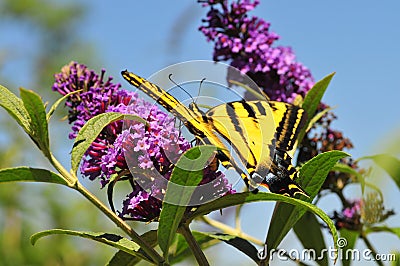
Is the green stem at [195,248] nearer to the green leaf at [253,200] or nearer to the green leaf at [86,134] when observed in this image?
the green leaf at [253,200]

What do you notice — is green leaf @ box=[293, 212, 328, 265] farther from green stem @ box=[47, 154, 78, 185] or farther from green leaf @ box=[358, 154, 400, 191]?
green stem @ box=[47, 154, 78, 185]

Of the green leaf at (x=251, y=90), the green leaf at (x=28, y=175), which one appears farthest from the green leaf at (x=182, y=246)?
the green leaf at (x=28, y=175)

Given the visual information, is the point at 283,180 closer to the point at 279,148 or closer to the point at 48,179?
the point at 279,148

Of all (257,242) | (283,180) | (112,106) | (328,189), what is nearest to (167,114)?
(112,106)

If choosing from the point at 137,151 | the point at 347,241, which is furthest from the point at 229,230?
the point at 137,151

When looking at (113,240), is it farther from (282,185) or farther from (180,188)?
(282,185)

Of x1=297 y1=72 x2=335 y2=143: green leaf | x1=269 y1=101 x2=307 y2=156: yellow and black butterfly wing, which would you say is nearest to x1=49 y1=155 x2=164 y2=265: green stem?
x1=269 y1=101 x2=307 y2=156: yellow and black butterfly wing
